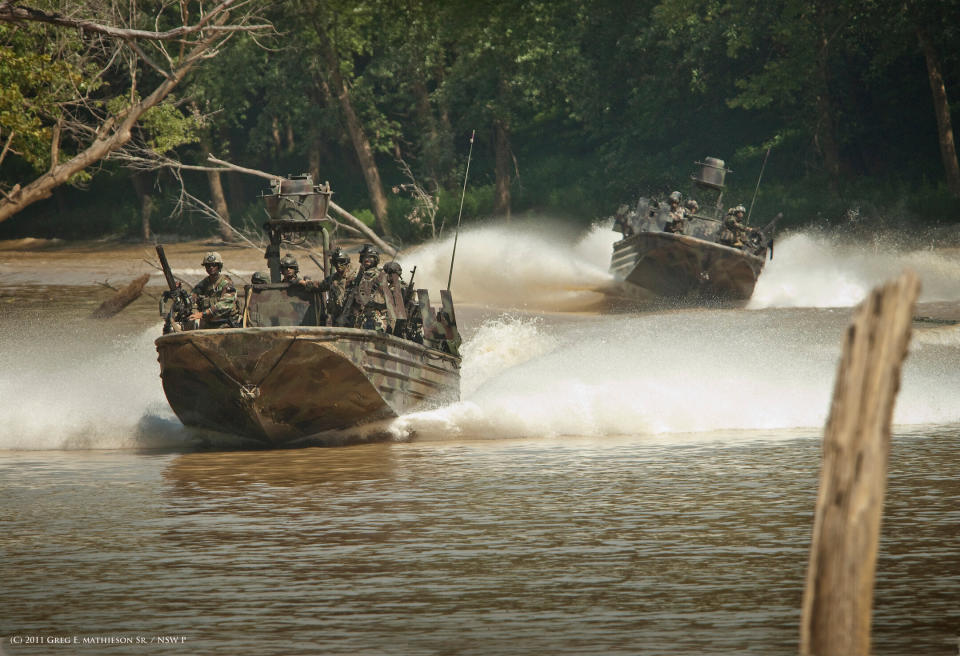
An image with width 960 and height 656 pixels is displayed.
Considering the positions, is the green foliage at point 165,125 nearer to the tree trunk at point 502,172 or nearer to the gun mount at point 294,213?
the tree trunk at point 502,172

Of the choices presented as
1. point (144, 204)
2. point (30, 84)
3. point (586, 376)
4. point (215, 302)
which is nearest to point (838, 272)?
point (586, 376)

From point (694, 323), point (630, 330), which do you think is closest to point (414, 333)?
point (630, 330)

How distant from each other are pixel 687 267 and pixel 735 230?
1318 mm

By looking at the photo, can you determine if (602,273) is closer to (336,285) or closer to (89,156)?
(89,156)

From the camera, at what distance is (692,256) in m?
32.1

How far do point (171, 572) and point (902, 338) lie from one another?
584 cm

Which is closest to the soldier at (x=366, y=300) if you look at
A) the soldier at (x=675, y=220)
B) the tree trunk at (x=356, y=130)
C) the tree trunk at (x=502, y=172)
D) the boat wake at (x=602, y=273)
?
the boat wake at (x=602, y=273)

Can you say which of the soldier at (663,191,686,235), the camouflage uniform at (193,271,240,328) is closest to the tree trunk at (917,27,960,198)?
the soldier at (663,191,686,235)

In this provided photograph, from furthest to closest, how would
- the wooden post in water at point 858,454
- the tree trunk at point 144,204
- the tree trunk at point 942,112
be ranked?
the tree trunk at point 144,204 < the tree trunk at point 942,112 < the wooden post in water at point 858,454

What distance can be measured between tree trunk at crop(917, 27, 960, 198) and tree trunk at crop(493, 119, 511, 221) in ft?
51.4

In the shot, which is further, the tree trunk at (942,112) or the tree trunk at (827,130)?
the tree trunk at (827,130)

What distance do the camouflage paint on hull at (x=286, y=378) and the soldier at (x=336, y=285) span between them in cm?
78

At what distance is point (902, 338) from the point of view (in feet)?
18.5

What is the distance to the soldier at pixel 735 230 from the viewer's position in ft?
105
